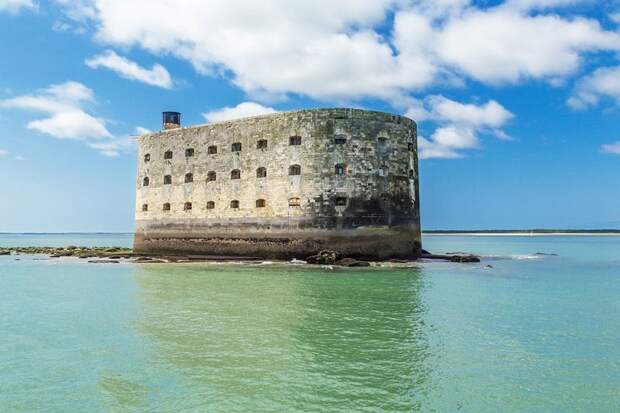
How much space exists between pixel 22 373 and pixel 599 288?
16787mm

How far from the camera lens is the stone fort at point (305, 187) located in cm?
2419

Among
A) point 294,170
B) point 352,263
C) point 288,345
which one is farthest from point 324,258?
point 288,345

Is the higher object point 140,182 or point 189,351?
point 140,182

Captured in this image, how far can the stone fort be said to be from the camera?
24.2m

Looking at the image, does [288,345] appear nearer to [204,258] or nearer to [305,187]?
[305,187]

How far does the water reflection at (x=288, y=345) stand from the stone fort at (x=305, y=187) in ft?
26.1

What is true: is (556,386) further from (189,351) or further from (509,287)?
(509,287)

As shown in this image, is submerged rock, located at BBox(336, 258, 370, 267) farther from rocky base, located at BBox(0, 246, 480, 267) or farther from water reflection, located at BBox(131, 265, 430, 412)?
water reflection, located at BBox(131, 265, 430, 412)

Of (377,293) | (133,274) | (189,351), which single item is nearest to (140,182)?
(133,274)

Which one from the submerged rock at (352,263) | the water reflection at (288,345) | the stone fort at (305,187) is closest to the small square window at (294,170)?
the stone fort at (305,187)

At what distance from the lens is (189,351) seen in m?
8.12

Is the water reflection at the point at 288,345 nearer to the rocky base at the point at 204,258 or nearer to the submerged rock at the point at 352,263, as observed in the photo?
the submerged rock at the point at 352,263

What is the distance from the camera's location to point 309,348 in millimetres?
8359

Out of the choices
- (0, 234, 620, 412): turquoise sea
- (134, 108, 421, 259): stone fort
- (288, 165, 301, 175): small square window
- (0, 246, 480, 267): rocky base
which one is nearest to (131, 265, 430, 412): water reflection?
(0, 234, 620, 412): turquoise sea
